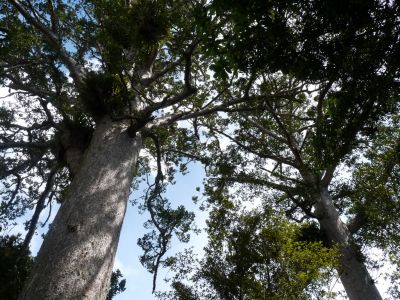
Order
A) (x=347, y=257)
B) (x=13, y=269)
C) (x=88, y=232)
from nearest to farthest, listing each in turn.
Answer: (x=88, y=232)
(x=13, y=269)
(x=347, y=257)

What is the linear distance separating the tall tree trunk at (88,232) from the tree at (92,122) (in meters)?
0.01

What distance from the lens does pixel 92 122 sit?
6445 millimetres

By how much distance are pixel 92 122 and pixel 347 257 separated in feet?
22.7

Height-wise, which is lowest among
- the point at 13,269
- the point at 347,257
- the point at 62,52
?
the point at 13,269

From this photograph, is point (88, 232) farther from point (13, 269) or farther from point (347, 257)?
point (347, 257)

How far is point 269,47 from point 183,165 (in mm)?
7076

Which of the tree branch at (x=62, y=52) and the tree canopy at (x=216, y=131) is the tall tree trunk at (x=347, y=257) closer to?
the tree canopy at (x=216, y=131)

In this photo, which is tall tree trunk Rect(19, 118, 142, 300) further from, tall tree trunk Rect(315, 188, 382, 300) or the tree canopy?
tall tree trunk Rect(315, 188, 382, 300)

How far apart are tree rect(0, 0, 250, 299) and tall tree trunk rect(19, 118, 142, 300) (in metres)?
0.01

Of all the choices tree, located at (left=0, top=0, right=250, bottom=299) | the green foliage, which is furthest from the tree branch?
the green foliage

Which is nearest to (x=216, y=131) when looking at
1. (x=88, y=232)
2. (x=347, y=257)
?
(x=347, y=257)

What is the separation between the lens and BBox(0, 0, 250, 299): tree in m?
3.58

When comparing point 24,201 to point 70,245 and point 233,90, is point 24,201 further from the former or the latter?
point 70,245

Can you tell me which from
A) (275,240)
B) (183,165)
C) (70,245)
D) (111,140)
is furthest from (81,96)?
(183,165)
